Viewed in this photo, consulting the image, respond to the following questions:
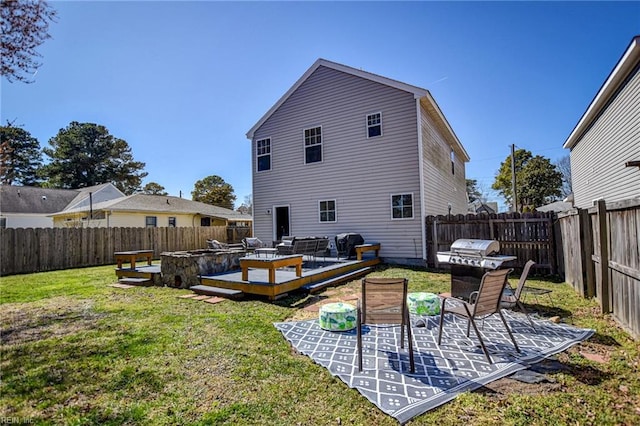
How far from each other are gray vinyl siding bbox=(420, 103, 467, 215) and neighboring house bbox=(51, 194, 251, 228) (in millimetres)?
17176

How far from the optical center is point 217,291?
6547 millimetres

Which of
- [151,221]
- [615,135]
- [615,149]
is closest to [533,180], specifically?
[615,149]

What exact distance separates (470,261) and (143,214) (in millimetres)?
20785

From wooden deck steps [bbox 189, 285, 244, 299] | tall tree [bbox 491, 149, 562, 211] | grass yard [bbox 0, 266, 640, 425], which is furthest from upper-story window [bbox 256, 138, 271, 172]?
tall tree [bbox 491, 149, 562, 211]

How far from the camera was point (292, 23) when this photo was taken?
9711 mm

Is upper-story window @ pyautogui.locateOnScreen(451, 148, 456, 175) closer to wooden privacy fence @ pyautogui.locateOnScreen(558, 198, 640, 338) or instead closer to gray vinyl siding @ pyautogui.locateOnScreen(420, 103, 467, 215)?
gray vinyl siding @ pyautogui.locateOnScreen(420, 103, 467, 215)

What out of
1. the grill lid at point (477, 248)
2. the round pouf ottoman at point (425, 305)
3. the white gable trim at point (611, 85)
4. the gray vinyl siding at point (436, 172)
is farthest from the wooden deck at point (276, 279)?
the white gable trim at point (611, 85)

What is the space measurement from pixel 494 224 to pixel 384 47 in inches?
296

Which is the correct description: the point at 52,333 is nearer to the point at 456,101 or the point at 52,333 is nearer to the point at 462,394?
the point at 462,394

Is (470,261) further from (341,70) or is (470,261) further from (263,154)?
(263,154)

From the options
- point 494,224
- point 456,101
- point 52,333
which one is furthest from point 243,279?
point 456,101

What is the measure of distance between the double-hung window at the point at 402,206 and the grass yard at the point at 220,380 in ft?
19.7

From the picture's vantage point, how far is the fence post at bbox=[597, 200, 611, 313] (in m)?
4.57

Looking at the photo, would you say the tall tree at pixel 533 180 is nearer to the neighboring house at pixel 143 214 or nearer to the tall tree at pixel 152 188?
the neighboring house at pixel 143 214
